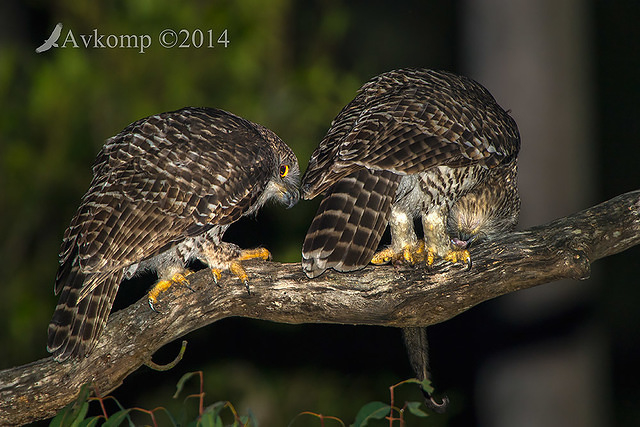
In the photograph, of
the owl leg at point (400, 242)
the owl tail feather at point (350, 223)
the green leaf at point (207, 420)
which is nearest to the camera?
the green leaf at point (207, 420)

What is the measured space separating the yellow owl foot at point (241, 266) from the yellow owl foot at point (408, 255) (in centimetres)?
66

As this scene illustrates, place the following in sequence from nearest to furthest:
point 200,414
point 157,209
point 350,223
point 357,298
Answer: point 200,414 < point 350,223 < point 157,209 < point 357,298

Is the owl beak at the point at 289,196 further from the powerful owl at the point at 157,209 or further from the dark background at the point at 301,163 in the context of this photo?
the dark background at the point at 301,163

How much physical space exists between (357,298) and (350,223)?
56 centimetres

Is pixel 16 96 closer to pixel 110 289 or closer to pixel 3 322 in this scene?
pixel 3 322

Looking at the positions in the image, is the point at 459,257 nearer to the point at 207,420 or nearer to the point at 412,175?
the point at 412,175

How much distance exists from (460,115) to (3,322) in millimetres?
4731

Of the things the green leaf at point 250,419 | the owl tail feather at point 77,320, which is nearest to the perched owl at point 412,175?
the green leaf at point 250,419

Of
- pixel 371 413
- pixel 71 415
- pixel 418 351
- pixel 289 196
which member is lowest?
pixel 418 351

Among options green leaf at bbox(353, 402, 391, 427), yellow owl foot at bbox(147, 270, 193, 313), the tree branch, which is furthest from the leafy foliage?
yellow owl foot at bbox(147, 270, 193, 313)

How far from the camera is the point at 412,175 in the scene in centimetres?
393

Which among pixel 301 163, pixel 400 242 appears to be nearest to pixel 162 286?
pixel 400 242

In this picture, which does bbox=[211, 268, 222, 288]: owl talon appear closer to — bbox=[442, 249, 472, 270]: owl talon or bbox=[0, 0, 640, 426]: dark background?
bbox=[442, 249, 472, 270]: owl talon

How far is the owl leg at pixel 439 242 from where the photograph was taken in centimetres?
385
